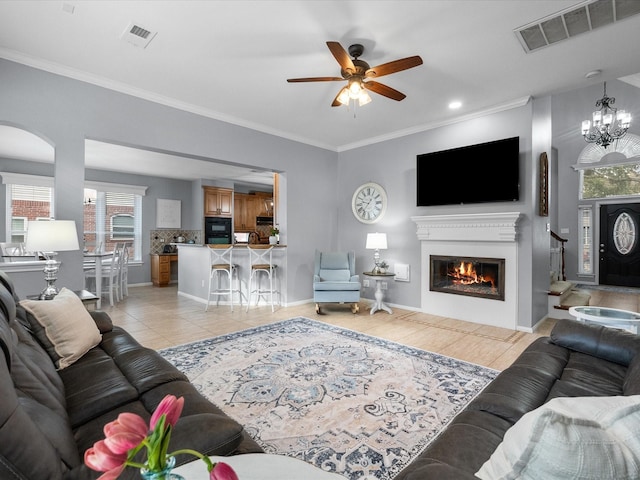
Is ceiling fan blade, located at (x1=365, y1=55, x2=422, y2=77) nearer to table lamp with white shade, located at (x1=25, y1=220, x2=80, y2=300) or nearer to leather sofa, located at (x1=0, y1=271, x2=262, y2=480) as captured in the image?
leather sofa, located at (x1=0, y1=271, x2=262, y2=480)

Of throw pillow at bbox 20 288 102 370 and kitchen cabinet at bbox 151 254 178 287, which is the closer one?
throw pillow at bbox 20 288 102 370

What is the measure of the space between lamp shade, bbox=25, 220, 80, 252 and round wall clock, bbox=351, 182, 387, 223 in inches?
165

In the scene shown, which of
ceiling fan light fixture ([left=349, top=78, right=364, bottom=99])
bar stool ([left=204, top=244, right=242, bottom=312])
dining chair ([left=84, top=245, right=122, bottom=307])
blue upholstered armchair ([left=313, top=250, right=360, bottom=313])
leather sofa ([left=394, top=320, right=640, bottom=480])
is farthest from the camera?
dining chair ([left=84, top=245, right=122, bottom=307])

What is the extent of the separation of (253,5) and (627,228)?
31.7 feet

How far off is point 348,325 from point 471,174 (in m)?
2.67

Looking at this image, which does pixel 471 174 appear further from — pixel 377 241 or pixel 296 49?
pixel 296 49

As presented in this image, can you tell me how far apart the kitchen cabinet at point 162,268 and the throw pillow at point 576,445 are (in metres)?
8.15

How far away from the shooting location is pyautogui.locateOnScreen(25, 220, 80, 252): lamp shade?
262cm

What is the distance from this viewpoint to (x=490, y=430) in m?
1.30

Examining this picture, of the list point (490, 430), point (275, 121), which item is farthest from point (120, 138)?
point (490, 430)

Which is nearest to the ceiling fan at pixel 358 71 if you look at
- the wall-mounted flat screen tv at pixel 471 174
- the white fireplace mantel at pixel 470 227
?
the wall-mounted flat screen tv at pixel 471 174

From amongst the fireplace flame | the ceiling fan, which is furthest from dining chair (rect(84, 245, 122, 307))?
the fireplace flame

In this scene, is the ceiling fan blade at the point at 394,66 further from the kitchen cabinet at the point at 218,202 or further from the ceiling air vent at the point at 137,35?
the kitchen cabinet at the point at 218,202

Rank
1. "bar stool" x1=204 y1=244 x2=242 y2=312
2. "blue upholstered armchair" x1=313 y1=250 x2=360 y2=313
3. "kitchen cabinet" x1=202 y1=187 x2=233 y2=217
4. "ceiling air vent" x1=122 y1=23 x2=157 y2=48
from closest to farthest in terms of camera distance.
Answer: "ceiling air vent" x1=122 y1=23 x2=157 y2=48 → "blue upholstered armchair" x1=313 y1=250 x2=360 y2=313 → "bar stool" x1=204 y1=244 x2=242 y2=312 → "kitchen cabinet" x1=202 y1=187 x2=233 y2=217
